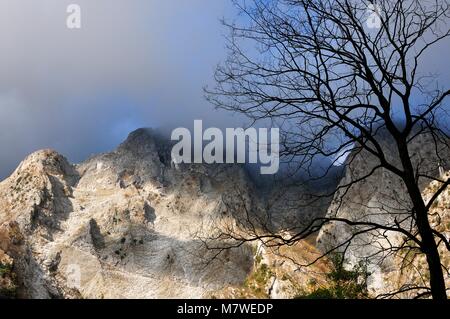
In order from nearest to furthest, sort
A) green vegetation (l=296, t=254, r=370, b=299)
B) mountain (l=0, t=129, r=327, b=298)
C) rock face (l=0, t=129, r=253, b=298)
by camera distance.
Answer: green vegetation (l=296, t=254, r=370, b=299)
mountain (l=0, t=129, r=327, b=298)
rock face (l=0, t=129, r=253, b=298)

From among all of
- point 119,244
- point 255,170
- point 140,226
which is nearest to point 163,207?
point 140,226

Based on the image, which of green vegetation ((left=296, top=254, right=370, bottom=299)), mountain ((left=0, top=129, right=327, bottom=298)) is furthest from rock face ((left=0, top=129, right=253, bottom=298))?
green vegetation ((left=296, top=254, right=370, bottom=299))

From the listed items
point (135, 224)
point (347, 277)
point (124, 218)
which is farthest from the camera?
point (135, 224)

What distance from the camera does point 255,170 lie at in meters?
158

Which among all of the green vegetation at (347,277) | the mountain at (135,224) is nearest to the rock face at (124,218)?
the mountain at (135,224)

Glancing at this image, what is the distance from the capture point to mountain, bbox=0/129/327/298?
351 feet

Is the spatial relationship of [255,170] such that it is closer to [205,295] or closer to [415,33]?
[205,295]

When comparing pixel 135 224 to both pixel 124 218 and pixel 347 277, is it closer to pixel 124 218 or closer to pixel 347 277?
Result: pixel 124 218

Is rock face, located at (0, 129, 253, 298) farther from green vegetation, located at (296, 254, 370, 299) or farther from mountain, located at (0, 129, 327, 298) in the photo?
green vegetation, located at (296, 254, 370, 299)

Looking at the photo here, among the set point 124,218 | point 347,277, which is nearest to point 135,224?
point 124,218

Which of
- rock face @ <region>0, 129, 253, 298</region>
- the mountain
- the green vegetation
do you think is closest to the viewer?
the green vegetation

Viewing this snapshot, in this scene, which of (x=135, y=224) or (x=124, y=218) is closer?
(x=124, y=218)

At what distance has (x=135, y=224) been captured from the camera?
5138 inches
